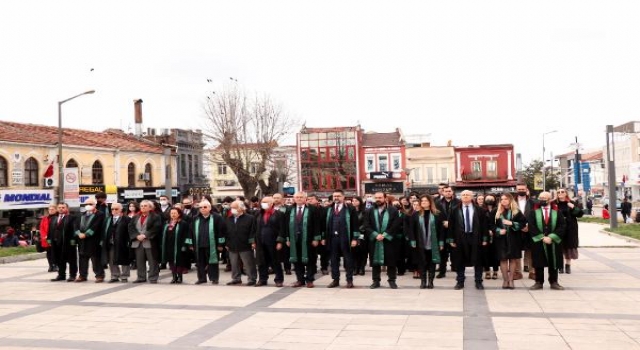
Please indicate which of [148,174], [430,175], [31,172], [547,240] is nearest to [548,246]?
[547,240]

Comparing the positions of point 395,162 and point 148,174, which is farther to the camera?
point 395,162

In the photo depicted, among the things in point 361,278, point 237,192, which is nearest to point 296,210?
point 361,278

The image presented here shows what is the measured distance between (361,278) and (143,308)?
5.14 m

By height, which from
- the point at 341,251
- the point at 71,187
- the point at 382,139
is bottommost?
the point at 341,251

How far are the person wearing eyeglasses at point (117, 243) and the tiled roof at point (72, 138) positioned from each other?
2226 cm

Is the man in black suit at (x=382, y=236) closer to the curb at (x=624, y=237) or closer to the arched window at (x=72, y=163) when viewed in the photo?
the curb at (x=624, y=237)

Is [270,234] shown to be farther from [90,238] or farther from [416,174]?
[416,174]

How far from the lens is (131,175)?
1722 inches

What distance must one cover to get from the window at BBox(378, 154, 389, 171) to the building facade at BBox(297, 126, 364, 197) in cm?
191

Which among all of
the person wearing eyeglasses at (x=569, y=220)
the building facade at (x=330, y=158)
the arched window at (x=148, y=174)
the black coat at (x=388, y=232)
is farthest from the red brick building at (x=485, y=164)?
the black coat at (x=388, y=232)

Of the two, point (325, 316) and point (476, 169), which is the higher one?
point (476, 169)

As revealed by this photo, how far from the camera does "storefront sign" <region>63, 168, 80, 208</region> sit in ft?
78.6

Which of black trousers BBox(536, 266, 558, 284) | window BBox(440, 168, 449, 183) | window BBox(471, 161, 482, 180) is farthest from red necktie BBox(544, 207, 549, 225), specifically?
window BBox(440, 168, 449, 183)

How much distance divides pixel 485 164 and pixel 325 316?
5320cm
